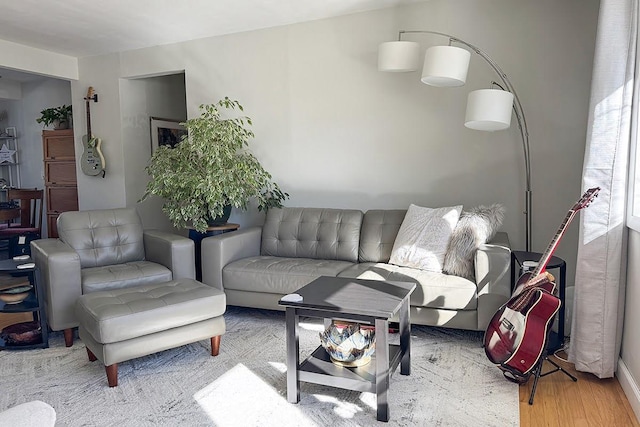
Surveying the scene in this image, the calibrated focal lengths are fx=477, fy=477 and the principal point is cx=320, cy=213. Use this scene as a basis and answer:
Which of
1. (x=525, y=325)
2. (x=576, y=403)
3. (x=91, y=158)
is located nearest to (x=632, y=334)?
(x=576, y=403)

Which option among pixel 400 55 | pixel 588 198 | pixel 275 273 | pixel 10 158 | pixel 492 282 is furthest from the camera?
pixel 10 158

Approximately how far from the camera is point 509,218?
3.66 meters

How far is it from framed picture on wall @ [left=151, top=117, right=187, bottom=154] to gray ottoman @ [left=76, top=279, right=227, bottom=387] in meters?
3.13

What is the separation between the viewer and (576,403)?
2.28 meters

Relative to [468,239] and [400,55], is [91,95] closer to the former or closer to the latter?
[400,55]

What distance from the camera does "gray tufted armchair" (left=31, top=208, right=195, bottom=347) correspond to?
3.04m

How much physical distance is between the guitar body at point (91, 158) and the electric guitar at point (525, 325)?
15.3ft

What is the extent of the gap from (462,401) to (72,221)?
9.61ft

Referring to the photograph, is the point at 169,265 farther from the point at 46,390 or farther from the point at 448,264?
the point at 448,264

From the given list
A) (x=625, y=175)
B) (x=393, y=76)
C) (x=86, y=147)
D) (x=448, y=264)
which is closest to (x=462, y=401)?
(x=448, y=264)

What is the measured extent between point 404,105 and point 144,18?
235cm

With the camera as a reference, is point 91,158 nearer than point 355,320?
No

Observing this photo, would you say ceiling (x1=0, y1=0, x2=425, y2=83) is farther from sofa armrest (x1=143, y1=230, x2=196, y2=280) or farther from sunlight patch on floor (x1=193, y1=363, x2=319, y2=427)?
sunlight patch on floor (x1=193, y1=363, x2=319, y2=427)

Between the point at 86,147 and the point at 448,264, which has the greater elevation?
the point at 86,147
